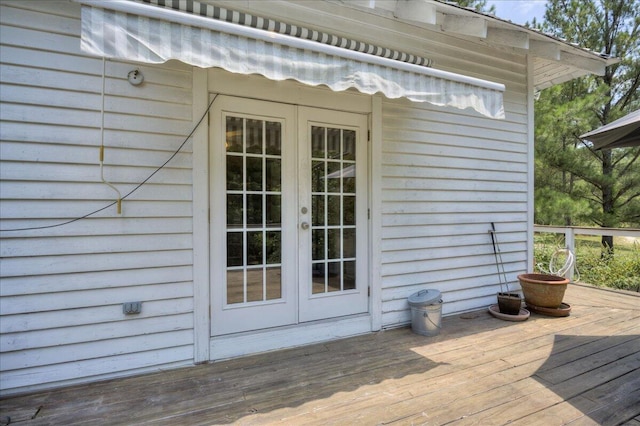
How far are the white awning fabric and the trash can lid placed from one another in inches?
74.8

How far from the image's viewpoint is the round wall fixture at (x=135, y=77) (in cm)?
241

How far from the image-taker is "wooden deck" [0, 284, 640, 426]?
197cm

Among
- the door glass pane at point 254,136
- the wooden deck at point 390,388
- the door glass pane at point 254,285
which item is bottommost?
the wooden deck at point 390,388

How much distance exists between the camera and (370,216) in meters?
3.34

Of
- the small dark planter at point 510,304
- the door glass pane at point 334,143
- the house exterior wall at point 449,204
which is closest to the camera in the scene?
the door glass pane at point 334,143

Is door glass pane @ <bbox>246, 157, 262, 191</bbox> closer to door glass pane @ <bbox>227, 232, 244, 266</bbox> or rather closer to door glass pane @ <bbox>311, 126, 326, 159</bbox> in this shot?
door glass pane @ <bbox>227, 232, 244, 266</bbox>

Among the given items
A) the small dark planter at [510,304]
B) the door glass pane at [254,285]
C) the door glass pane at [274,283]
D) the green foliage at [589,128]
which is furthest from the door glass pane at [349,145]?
the green foliage at [589,128]

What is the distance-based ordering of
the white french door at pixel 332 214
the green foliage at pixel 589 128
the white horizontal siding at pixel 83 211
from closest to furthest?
1. the white horizontal siding at pixel 83 211
2. the white french door at pixel 332 214
3. the green foliage at pixel 589 128

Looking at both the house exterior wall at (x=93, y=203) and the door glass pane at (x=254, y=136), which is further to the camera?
the door glass pane at (x=254, y=136)

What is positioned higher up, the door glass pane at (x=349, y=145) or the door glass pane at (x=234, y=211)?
the door glass pane at (x=349, y=145)

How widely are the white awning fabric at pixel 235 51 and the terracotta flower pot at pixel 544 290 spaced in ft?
8.51

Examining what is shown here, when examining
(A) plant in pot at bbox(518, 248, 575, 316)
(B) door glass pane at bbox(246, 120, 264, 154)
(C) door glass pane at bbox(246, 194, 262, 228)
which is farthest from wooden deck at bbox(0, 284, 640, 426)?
(B) door glass pane at bbox(246, 120, 264, 154)

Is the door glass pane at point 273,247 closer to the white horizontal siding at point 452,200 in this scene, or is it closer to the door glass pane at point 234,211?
the door glass pane at point 234,211

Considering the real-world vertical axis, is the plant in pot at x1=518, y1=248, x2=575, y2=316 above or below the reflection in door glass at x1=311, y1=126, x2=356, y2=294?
below
